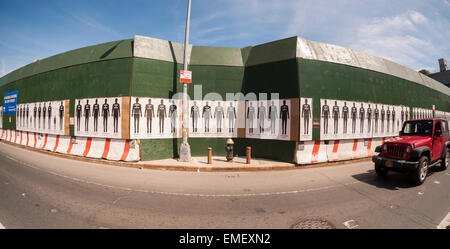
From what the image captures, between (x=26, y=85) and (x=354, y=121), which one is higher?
(x=26, y=85)

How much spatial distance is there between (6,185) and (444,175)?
1699 cm

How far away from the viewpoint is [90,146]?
10.5m

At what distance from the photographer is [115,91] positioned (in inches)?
402

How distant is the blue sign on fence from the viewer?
17047mm

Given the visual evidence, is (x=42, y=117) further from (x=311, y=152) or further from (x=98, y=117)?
(x=311, y=152)

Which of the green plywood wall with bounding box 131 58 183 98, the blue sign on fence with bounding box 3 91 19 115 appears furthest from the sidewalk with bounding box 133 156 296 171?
the blue sign on fence with bounding box 3 91 19 115

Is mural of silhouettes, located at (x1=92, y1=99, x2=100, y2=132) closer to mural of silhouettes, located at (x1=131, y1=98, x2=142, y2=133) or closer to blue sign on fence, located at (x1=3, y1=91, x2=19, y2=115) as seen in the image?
mural of silhouettes, located at (x1=131, y1=98, x2=142, y2=133)

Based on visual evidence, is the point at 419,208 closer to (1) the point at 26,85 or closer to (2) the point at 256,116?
(2) the point at 256,116

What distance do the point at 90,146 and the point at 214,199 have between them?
9720 mm

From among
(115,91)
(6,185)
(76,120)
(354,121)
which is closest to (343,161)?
(354,121)

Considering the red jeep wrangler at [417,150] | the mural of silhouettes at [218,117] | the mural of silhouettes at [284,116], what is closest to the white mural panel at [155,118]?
the mural of silhouettes at [218,117]

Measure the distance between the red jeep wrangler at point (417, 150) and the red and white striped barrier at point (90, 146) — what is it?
1150cm

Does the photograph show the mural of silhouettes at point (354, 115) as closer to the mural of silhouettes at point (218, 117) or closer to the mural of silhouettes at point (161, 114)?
the mural of silhouettes at point (218, 117)
